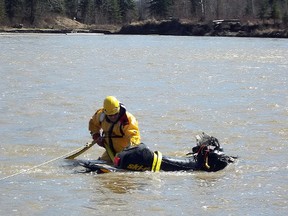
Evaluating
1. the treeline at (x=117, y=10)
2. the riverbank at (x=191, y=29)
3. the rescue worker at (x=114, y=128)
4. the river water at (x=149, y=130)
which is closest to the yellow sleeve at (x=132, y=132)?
the rescue worker at (x=114, y=128)

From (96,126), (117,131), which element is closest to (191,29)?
(96,126)

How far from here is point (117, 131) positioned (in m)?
11.9

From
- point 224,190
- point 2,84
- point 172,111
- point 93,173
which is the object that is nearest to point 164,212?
point 224,190

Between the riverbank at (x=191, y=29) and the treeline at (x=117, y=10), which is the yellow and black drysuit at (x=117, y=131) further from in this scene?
the treeline at (x=117, y=10)

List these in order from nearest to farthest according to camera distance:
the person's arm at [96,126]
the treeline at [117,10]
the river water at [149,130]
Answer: the river water at [149,130]
the person's arm at [96,126]
the treeline at [117,10]

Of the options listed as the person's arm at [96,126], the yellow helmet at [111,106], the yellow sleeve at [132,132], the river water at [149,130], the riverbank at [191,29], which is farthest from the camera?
the riverbank at [191,29]

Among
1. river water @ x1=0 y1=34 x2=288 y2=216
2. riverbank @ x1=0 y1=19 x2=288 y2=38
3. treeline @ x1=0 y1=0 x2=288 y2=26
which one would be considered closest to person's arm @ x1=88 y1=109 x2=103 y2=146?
river water @ x1=0 y1=34 x2=288 y2=216

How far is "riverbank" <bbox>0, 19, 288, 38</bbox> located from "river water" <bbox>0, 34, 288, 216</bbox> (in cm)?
4236

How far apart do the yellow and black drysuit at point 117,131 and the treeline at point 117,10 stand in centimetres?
8276

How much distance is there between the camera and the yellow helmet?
11536 millimetres

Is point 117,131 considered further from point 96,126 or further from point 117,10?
point 117,10

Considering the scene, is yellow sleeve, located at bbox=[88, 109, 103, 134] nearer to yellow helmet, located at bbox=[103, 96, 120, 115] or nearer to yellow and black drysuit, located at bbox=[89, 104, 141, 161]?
yellow and black drysuit, located at bbox=[89, 104, 141, 161]

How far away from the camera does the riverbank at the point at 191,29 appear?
79.9 meters

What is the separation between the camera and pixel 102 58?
4031 cm
